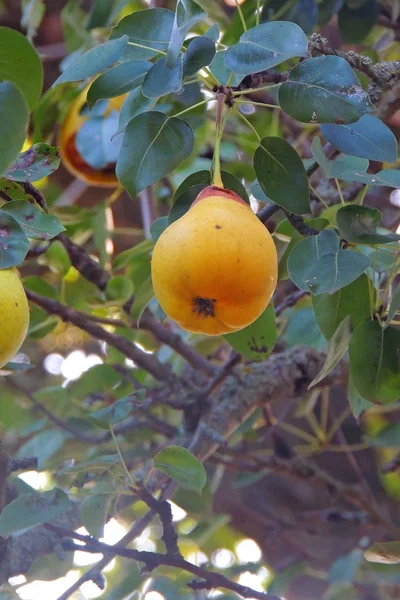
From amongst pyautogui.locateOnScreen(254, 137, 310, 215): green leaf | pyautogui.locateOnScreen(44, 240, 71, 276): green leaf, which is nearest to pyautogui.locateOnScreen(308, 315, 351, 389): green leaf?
pyautogui.locateOnScreen(254, 137, 310, 215): green leaf

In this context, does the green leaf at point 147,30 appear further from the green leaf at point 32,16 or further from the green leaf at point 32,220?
the green leaf at point 32,16

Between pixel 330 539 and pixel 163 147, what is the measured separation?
1354 mm

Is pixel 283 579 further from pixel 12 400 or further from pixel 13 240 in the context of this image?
pixel 13 240

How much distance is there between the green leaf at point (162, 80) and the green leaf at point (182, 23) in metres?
0.02

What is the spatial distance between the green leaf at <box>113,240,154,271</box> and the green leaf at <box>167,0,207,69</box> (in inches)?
20.3

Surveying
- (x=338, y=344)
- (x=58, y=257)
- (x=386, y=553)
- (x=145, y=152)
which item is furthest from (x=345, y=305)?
(x=58, y=257)

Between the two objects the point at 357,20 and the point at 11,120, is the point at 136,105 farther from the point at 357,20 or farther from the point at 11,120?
the point at 357,20

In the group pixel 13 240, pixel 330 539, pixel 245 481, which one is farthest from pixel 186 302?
pixel 330 539

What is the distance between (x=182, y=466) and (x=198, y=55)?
449mm

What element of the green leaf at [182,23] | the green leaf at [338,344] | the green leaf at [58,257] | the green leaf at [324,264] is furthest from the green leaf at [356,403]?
the green leaf at [58,257]

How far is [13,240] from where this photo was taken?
717 millimetres

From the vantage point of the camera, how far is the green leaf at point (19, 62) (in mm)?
813

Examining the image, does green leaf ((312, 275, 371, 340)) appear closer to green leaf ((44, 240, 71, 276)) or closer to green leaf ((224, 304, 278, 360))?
green leaf ((224, 304, 278, 360))

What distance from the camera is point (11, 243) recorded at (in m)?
0.72
